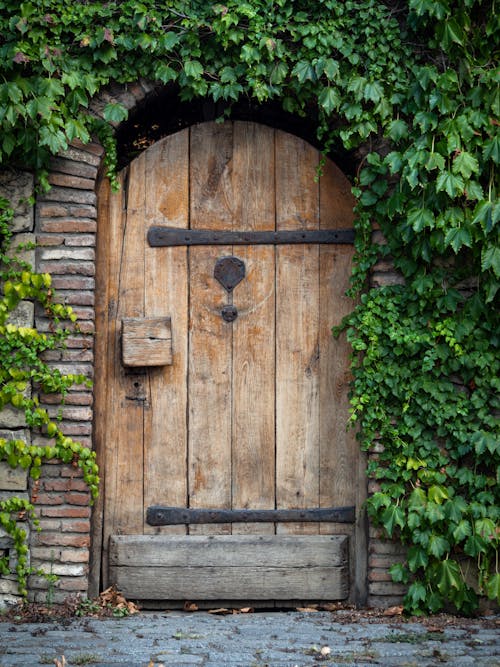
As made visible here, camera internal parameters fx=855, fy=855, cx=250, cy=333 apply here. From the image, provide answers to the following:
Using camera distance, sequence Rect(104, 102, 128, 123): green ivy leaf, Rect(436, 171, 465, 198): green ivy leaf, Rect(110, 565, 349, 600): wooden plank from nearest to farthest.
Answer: Rect(436, 171, 465, 198): green ivy leaf → Rect(104, 102, 128, 123): green ivy leaf → Rect(110, 565, 349, 600): wooden plank

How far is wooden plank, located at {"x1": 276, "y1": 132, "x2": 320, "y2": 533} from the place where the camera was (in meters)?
4.32

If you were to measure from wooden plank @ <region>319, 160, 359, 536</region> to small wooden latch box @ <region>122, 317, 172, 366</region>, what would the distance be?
2.59 feet

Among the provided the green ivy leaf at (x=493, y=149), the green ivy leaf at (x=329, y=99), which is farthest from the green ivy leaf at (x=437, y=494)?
the green ivy leaf at (x=329, y=99)

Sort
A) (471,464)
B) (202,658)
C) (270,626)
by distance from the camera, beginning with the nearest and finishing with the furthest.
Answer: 1. (202,658)
2. (270,626)
3. (471,464)

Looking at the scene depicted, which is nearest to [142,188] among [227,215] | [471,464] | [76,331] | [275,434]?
[227,215]

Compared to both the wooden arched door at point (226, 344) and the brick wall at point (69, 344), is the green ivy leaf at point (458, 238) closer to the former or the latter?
the brick wall at point (69, 344)

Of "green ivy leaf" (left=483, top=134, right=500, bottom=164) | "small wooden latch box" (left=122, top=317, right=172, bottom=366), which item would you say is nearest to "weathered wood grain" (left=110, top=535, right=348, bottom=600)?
"small wooden latch box" (left=122, top=317, right=172, bottom=366)

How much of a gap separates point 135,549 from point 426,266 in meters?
1.99

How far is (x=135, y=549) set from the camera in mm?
4230

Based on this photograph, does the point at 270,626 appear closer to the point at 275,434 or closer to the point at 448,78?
the point at 275,434

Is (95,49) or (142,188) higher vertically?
(95,49)

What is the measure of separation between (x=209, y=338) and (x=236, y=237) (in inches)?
21.0

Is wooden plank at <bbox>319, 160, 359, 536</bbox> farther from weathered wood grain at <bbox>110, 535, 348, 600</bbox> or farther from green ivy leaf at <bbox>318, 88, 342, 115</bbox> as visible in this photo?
green ivy leaf at <bbox>318, 88, 342, 115</bbox>

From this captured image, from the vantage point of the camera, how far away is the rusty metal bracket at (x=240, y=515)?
428 cm
